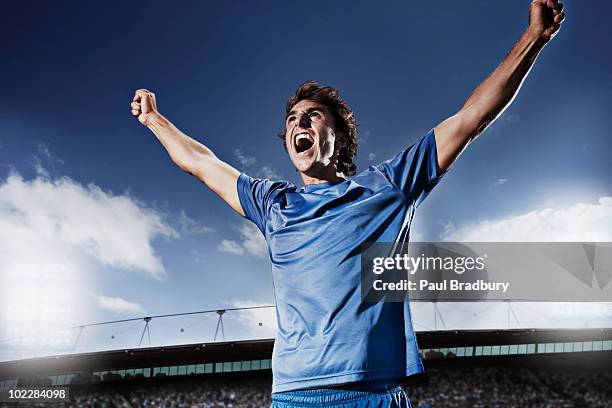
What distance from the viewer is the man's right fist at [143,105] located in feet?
9.01

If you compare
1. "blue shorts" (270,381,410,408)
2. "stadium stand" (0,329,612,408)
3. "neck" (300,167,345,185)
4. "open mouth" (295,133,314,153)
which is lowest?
"blue shorts" (270,381,410,408)

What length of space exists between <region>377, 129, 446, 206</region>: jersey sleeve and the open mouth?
0.42 m

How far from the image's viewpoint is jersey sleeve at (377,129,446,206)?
6.01 ft

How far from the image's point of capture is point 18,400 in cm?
2519

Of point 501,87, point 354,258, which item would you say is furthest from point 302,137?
point 501,87

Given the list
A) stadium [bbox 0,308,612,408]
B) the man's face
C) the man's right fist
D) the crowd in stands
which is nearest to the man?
the man's face

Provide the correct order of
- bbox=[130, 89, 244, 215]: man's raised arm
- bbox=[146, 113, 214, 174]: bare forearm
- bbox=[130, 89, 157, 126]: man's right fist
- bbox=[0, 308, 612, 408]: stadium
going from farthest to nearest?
bbox=[0, 308, 612, 408]: stadium
bbox=[130, 89, 157, 126]: man's right fist
bbox=[146, 113, 214, 174]: bare forearm
bbox=[130, 89, 244, 215]: man's raised arm

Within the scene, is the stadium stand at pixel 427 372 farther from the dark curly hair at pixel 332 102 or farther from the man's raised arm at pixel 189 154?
the dark curly hair at pixel 332 102

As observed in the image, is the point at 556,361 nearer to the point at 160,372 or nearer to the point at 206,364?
the point at 206,364

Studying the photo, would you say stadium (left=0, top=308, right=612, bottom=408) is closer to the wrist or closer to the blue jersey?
the blue jersey

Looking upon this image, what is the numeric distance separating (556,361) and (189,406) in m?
21.7

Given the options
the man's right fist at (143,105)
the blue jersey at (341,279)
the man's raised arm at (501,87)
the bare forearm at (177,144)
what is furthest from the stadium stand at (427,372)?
the man's raised arm at (501,87)

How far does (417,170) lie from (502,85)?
40 centimetres

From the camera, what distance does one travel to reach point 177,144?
8.46ft
